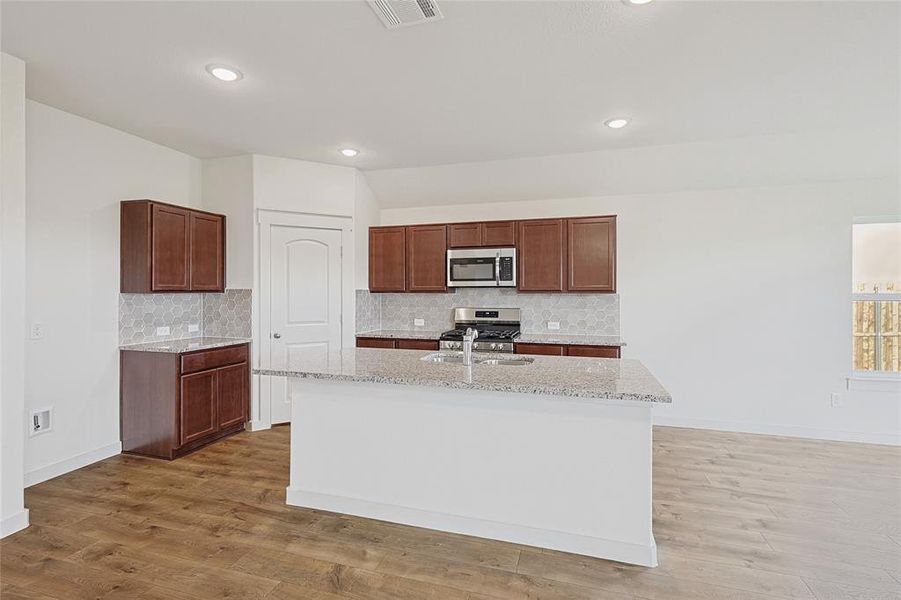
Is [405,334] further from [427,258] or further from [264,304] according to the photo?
[264,304]

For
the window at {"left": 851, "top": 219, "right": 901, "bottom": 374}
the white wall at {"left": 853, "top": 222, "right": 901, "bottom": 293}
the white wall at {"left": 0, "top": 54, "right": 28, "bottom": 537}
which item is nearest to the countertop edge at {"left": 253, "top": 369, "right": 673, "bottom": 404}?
the white wall at {"left": 0, "top": 54, "right": 28, "bottom": 537}

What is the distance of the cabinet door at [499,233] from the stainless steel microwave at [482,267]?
0.25 ft

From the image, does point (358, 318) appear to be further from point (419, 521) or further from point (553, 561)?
point (553, 561)

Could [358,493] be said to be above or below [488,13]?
below

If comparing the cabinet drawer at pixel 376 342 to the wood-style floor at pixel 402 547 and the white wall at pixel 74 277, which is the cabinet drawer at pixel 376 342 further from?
the white wall at pixel 74 277

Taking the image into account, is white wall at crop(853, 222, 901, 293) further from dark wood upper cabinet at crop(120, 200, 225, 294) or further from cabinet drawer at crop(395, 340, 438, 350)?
dark wood upper cabinet at crop(120, 200, 225, 294)

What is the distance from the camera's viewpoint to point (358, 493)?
2789 mm

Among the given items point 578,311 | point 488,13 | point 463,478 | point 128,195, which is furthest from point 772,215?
point 128,195

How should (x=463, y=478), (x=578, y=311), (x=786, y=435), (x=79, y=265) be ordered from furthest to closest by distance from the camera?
(x=578, y=311), (x=786, y=435), (x=79, y=265), (x=463, y=478)

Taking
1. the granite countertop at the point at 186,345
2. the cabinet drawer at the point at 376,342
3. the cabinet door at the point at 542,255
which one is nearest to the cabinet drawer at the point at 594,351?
the cabinet door at the point at 542,255

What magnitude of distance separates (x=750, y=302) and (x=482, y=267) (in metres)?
2.67

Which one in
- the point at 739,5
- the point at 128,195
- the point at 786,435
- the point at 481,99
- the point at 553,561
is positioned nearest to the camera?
the point at 739,5

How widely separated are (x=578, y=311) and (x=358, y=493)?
313cm

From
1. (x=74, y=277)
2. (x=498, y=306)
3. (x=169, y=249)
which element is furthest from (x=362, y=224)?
(x=74, y=277)
